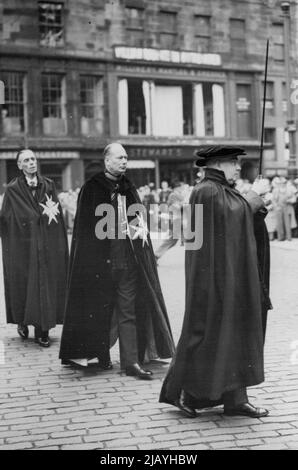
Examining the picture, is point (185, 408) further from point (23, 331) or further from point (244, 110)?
point (244, 110)

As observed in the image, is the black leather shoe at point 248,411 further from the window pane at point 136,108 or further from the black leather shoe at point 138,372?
the window pane at point 136,108

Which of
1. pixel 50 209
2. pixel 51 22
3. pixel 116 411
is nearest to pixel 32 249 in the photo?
pixel 50 209

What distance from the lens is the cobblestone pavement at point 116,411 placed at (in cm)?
411

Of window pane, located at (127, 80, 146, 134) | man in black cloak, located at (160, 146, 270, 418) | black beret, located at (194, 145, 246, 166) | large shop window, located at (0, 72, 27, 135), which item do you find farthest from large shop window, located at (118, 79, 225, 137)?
man in black cloak, located at (160, 146, 270, 418)

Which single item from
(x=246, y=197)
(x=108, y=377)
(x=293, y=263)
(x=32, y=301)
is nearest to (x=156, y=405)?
(x=108, y=377)

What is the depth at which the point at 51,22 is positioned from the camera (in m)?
27.9

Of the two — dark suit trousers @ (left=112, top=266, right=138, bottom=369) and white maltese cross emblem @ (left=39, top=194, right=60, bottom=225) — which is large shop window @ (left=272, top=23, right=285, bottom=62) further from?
dark suit trousers @ (left=112, top=266, right=138, bottom=369)

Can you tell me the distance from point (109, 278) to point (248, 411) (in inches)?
71.0

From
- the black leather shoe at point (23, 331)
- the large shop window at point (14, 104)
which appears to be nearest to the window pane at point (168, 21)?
the large shop window at point (14, 104)

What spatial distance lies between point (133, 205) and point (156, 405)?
178cm

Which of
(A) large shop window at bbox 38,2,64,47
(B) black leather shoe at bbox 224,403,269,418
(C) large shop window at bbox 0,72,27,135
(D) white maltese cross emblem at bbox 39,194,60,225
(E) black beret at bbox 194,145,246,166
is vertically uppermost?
(A) large shop window at bbox 38,2,64,47

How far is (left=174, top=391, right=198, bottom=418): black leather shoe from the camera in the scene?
4547mm

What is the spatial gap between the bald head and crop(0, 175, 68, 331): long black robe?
5.58ft

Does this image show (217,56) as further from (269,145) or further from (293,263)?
(293,263)
